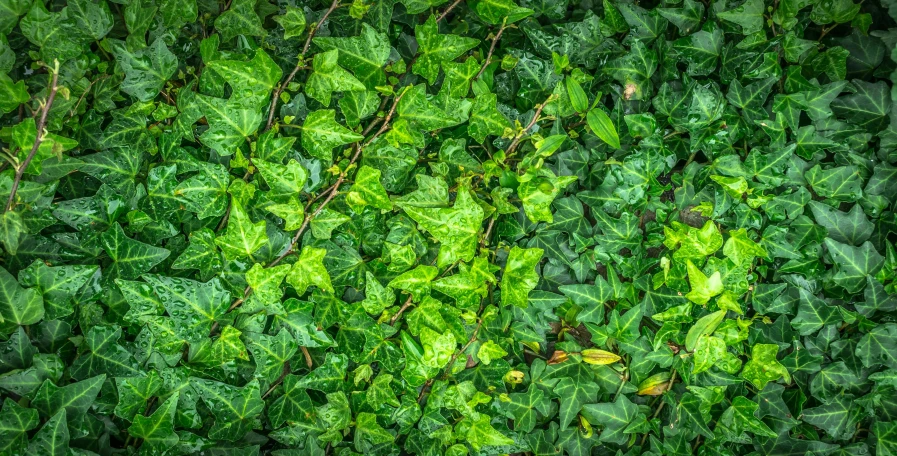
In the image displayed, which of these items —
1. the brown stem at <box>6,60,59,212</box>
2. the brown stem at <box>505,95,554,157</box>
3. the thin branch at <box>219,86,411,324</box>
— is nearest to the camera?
the brown stem at <box>6,60,59,212</box>

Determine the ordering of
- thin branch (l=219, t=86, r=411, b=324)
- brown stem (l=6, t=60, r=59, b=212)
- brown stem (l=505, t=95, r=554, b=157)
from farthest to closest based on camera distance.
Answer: brown stem (l=505, t=95, r=554, b=157) < thin branch (l=219, t=86, r=411, b=324) < brown stem (l=6, t=60, r=59, b=212)

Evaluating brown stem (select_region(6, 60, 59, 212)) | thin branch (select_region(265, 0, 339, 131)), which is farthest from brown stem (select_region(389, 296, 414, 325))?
brown stem (select_region(6, 60, 59, 212))

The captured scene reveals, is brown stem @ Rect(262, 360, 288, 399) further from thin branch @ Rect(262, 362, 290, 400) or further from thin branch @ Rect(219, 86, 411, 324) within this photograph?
thin branch @ Rect(219, 86, 411, 324)

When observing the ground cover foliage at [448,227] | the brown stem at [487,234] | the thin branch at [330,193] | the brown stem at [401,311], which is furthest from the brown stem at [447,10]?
the brown stem at [401,311]

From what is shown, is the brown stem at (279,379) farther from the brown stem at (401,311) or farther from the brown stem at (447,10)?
the brown stem at (447,10)

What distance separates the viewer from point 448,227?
159 cm

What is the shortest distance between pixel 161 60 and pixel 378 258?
0.79m

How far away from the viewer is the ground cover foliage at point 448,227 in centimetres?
153

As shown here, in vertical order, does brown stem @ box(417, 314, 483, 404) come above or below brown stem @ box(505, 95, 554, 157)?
below

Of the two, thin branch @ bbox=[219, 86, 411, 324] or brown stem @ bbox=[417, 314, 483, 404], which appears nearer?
thin branch @ bbox=[219, 86, 411, 324]

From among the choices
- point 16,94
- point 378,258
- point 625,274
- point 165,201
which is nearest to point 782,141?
point 625,274

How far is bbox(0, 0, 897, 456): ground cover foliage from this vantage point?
5.02 ft

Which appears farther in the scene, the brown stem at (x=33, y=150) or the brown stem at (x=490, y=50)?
the brown stem at (x=490, y=50)

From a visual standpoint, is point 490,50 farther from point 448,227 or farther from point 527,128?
point 448,227
